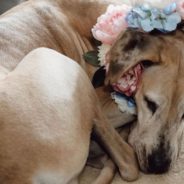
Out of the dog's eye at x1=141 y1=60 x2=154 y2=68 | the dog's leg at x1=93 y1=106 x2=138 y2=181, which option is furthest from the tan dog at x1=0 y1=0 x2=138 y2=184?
the dog's eye at x1=141 y1=60 x2=154 y2=68

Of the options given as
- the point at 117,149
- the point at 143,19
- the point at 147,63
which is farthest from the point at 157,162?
the point at 143,19

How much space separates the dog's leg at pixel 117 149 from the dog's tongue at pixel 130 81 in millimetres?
192

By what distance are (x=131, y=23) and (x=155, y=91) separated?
0.97 feet

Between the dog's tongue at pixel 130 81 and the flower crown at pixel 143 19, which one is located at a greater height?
the flower crown at pixel 143 19

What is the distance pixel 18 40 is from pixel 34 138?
2.00ft

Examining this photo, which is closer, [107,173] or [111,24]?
[107,173]

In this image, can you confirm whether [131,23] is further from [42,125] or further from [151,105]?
[42,125]

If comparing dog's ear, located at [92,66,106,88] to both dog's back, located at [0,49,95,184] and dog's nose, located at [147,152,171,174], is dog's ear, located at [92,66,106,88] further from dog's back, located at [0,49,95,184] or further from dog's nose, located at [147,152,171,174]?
dog's nose, located at [147,152,171,174]

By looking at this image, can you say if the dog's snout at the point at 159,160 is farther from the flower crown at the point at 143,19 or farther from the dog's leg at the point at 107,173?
the flower crown at the point at 143,19

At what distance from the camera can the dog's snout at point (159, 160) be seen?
1.94 meters

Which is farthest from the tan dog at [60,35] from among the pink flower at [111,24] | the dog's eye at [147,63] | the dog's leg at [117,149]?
the dog's eye at [147,63]

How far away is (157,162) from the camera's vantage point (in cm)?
194

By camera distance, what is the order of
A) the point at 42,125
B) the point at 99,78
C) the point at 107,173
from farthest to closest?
the point at 99,78
the point at 107,173
the point at 42,125

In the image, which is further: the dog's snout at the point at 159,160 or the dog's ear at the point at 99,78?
the dog's ear at the point at 99,78
